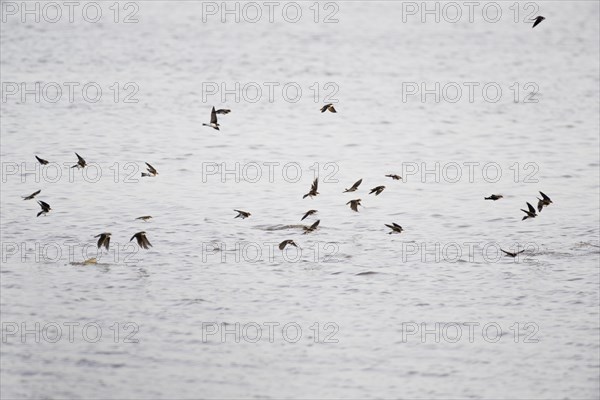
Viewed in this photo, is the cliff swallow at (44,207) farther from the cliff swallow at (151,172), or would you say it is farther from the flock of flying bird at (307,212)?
the cliff swallow at (151,172)

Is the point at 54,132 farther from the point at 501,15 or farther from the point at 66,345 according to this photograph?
the point at 501,15

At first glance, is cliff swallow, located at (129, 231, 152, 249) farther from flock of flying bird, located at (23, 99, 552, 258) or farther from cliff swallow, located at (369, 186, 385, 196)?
cliff swallow, located at (369, 186, 385, 196)

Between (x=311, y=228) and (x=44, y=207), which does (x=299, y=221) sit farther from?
(x=44, y=207)

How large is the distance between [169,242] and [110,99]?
28.5 ft

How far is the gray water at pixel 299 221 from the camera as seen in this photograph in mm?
10680

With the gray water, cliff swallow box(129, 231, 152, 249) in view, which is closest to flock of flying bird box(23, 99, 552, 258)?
cliff swallow box(129, 231, 152, 249)

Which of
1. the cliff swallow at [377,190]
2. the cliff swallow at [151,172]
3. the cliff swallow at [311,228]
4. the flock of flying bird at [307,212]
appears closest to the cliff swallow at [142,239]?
the flock of flying bird at [307,212]

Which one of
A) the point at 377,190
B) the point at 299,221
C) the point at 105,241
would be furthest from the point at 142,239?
the point at 377,190

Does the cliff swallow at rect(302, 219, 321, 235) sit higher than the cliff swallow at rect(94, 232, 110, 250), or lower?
higher

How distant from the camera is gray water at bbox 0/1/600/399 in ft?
35.0

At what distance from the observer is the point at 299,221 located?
1520 centimetres

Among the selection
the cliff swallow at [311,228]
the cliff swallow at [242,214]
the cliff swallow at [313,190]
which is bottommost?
the cliff swallow at [311,228]

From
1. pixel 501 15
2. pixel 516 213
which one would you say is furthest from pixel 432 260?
pixel 501 15

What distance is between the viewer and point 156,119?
2092 centimetres
